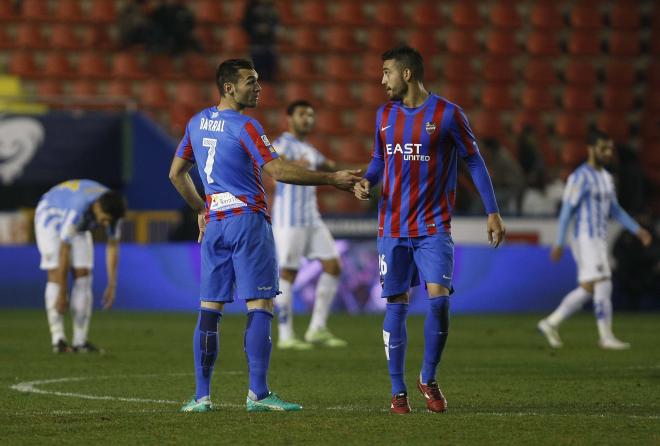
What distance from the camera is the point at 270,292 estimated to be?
702 cm

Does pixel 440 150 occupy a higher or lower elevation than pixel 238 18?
lower

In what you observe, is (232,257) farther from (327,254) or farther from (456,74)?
(456,74)

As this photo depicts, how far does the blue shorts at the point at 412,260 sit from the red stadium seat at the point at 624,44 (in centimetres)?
1749

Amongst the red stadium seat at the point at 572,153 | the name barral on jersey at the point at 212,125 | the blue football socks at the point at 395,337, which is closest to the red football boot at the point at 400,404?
the blue football socks at the point at 395,337

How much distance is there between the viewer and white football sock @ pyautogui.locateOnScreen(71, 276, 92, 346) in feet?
37.6

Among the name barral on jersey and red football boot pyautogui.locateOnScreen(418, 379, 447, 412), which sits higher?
the name barral on jersey

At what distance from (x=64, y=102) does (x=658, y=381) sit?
14.1 metres

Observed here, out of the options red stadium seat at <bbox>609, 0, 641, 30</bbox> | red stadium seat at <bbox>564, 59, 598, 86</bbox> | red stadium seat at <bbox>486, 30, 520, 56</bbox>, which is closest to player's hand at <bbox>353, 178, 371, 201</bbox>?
red stadium seat at <bbox>486, 30, 520, 56</bbox>

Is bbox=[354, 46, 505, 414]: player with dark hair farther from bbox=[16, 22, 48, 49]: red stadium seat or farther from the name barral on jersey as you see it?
bbox=[16, 22, 48, 49]: red stadium seat

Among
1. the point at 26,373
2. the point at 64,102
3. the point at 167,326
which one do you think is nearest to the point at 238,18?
the point at 64,102

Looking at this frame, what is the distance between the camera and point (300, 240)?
12.7 m

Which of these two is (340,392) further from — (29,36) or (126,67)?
(29,36)

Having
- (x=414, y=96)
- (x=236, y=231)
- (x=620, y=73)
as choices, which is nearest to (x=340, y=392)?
(x=236, y=231)

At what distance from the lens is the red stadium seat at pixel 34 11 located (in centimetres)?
2264
